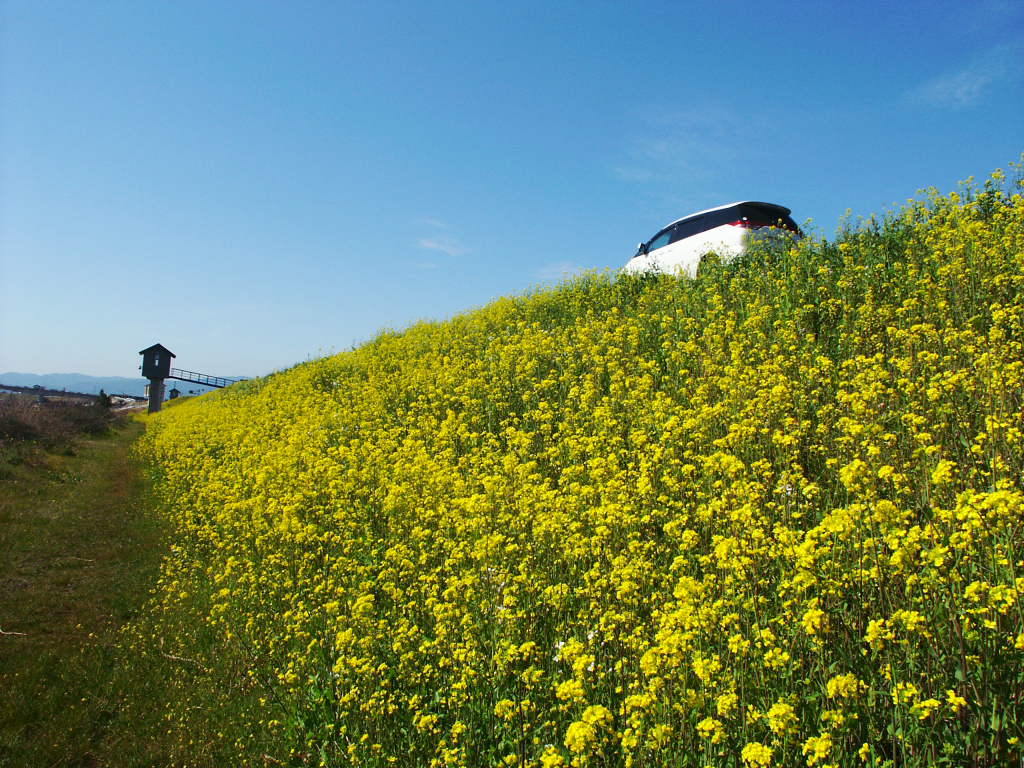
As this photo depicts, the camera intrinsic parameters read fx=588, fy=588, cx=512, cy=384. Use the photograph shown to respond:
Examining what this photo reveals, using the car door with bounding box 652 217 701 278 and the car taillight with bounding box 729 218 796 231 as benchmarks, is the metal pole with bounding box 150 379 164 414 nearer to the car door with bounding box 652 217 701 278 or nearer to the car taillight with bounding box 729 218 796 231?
the car door with bounding box 652 217 701 278

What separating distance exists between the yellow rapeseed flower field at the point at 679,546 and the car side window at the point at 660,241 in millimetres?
3883

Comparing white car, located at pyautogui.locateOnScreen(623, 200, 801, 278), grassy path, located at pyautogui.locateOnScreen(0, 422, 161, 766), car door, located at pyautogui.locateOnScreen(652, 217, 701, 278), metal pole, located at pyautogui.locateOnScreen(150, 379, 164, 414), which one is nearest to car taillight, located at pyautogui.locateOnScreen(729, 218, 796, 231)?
white car, located at pyautogui.locateOnScreen(623, 200, 801, 278)

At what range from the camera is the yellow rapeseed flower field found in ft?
9.21

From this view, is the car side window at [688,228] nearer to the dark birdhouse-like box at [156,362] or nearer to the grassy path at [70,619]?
the grassy path at [70,619]

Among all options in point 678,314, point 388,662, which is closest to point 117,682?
point 388,662

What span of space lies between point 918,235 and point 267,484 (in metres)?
10.9

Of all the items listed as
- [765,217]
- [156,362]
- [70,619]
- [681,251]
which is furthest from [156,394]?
[765,217]

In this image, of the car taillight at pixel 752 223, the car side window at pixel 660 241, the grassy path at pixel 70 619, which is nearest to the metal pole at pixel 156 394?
the grassy path at pixel 70 619

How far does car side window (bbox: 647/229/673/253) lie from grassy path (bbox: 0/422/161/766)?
12336 millimetres

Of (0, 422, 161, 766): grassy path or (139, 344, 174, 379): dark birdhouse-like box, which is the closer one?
(0, 422, 161, 766): grassy path

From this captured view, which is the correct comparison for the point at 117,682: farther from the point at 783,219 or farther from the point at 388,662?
the point at 783,219

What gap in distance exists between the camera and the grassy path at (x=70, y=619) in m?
4.24

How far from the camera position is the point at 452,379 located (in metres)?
11.4

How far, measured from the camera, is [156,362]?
161ft
